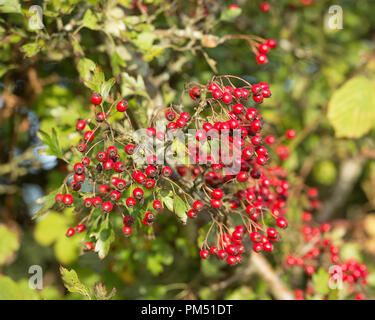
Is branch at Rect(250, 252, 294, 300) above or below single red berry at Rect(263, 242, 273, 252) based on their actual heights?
below

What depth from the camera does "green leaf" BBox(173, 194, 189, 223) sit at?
1.39 meters

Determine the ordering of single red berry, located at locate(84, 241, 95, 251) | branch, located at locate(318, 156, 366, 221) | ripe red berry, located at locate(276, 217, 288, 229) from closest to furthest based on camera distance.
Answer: single red berry, located at locate(84, 241, 95, 251) → ripe red berry, located at locate(276, 217, 288, 229) → branch, located at locate(318, 156, 366, 221)

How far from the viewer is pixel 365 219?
3990 millimetres

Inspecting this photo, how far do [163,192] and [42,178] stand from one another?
1916mm

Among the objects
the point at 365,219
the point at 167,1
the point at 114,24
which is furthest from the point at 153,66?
the point at 365,219

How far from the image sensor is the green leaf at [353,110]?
247cm

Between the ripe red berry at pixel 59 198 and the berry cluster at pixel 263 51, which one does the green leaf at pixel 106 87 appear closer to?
the ripe red berry at pixel 59 198

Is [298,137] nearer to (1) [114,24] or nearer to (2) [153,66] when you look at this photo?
(2) [153,66]

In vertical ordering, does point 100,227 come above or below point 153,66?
below

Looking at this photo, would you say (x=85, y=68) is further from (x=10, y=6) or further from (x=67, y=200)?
(x=67, y=200)

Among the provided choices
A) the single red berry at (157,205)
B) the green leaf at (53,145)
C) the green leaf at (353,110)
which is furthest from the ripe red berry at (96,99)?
the green leaf at (353,110)

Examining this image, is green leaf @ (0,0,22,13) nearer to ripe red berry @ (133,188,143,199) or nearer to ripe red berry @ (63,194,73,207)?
ripe red berry @ (63,194,73,207)

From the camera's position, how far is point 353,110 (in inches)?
98.1

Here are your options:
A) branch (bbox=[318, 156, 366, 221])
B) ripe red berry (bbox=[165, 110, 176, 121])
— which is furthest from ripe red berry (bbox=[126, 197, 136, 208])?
branch (bbox=[318, 156, 366, 221])
